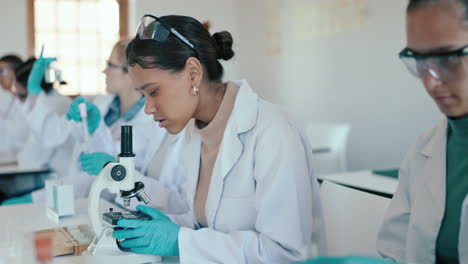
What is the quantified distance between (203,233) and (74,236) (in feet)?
1.32

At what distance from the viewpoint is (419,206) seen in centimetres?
118

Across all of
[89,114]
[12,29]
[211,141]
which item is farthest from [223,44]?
[12,29]

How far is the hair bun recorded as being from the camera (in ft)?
5.01

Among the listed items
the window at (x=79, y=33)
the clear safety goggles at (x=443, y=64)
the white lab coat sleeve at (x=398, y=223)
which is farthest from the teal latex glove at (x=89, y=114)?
the window at (x=79, y=33)

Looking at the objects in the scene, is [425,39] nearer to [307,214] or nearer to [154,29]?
→ [307,214]

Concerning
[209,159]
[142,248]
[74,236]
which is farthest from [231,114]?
[74,236]

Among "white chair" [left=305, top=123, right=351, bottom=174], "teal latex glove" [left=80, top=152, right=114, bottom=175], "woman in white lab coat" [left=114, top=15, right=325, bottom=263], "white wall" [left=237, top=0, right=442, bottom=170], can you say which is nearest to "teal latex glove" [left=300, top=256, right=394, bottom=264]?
"woman in white lab coat" [left=114, top=15, right=325, bottom=263]

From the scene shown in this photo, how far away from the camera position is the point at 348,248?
148cm

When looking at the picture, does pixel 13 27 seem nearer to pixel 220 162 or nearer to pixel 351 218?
pixel 220 162

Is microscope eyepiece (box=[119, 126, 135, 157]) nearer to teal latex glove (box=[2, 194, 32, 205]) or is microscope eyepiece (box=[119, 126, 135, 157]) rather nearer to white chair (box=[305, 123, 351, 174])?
teal latex glove (box=[2, 194, 32, 205])

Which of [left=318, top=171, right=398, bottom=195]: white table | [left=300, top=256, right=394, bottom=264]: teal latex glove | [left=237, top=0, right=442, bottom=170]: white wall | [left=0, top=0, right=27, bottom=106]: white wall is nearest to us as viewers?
[left=300, top=256, right=394, bottom=264]: teal latex glove

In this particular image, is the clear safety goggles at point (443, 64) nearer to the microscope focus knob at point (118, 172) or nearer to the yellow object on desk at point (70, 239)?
the microscope focus knob at point (118, 172)

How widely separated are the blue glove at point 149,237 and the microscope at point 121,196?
0.9 inches

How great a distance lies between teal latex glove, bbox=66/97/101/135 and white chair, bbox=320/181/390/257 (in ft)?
4.00
